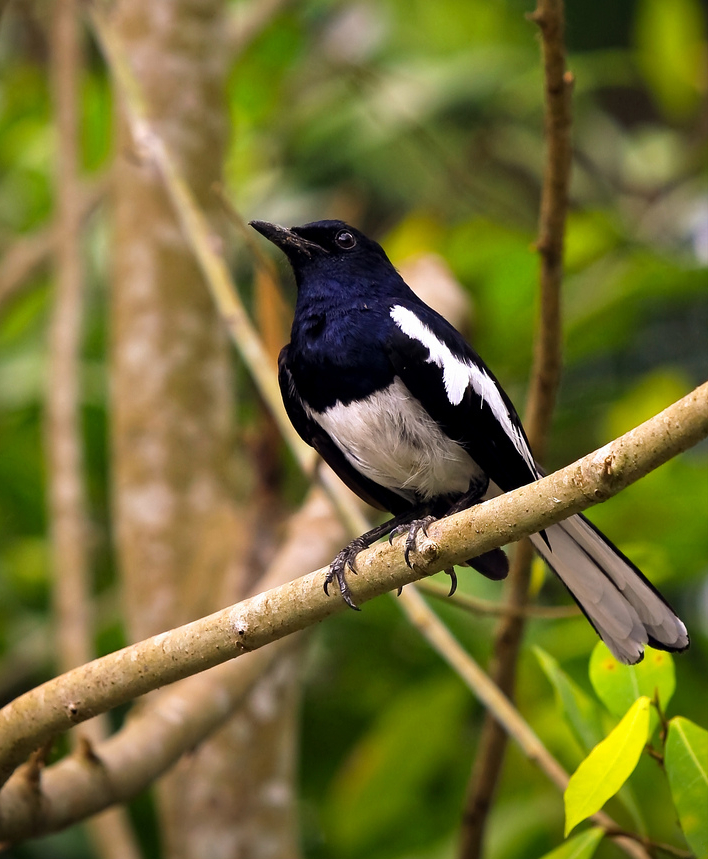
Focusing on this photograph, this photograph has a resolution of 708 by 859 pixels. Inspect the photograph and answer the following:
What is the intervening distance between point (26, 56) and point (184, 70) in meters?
2.84

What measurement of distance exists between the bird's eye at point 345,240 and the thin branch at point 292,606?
1.08 metres

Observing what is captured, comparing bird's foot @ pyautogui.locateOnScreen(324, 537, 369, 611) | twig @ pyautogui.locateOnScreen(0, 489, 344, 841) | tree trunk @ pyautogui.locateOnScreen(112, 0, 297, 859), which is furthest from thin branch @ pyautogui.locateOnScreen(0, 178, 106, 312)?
bird's foot @ pyautogui.locateOnScreen(324, 537, 369, 611)

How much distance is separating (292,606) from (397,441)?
718 millimetres

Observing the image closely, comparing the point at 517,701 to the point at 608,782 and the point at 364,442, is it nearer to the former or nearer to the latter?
the point at 364,442

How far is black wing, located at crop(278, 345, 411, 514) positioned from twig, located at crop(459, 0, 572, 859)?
1.23 feet

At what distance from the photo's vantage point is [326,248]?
2672 mm

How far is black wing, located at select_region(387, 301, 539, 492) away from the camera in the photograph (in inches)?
86.6

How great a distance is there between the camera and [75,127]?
3729 mm

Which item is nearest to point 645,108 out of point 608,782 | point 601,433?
point 601,433

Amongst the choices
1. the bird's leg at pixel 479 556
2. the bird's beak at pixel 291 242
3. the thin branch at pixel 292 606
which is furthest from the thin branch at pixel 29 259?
the thin branch at pixel 292 606

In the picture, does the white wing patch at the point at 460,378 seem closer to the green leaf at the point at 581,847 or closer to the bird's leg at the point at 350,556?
the bird's leg at the point at 350,556

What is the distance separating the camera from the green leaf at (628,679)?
73.4 inches

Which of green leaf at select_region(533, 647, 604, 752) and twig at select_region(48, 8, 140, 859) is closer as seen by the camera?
green leaf at select_region(533, 647, 604, 752)

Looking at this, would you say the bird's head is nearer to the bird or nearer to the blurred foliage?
the bird
